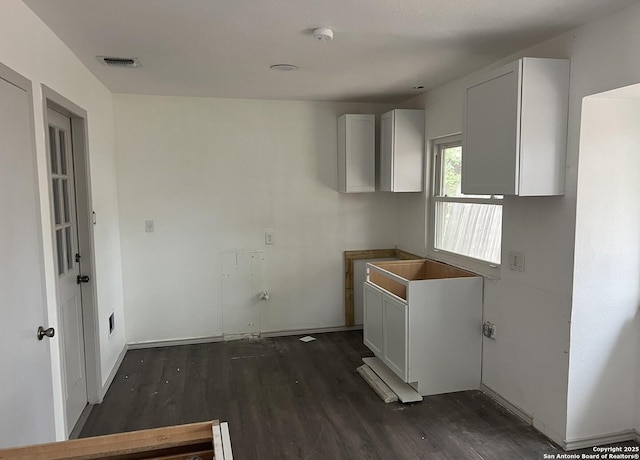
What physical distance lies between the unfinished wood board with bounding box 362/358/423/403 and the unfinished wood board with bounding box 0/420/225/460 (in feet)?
7.17

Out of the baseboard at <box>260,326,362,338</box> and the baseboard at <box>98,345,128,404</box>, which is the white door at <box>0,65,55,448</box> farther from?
the baseboard at <box>260,326,362,338</box>

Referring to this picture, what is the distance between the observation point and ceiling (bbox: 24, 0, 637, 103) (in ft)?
6.89

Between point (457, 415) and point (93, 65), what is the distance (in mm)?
3599

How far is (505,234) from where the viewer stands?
3.04 m

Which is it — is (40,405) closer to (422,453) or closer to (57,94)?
(57,94)

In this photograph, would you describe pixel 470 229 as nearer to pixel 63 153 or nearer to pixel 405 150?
pixel 405 150

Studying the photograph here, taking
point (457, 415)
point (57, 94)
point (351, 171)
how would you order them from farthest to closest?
point (351, 171), point (457, 415), point (57, 94)

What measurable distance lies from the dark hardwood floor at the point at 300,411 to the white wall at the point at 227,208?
1.83 feet

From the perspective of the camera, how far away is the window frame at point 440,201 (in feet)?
11.2

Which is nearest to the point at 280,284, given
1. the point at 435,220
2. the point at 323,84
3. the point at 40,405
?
the point at 435,220

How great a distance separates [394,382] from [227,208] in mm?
2324

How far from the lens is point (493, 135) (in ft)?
8.57

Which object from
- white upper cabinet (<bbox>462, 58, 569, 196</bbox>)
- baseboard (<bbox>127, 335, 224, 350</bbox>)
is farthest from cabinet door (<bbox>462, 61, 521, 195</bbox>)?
baseboard (<bbox>127, 335, 224, 350</bbox>)

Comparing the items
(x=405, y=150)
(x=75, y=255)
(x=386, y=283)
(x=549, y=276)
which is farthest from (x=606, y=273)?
(x=75, y=255)
